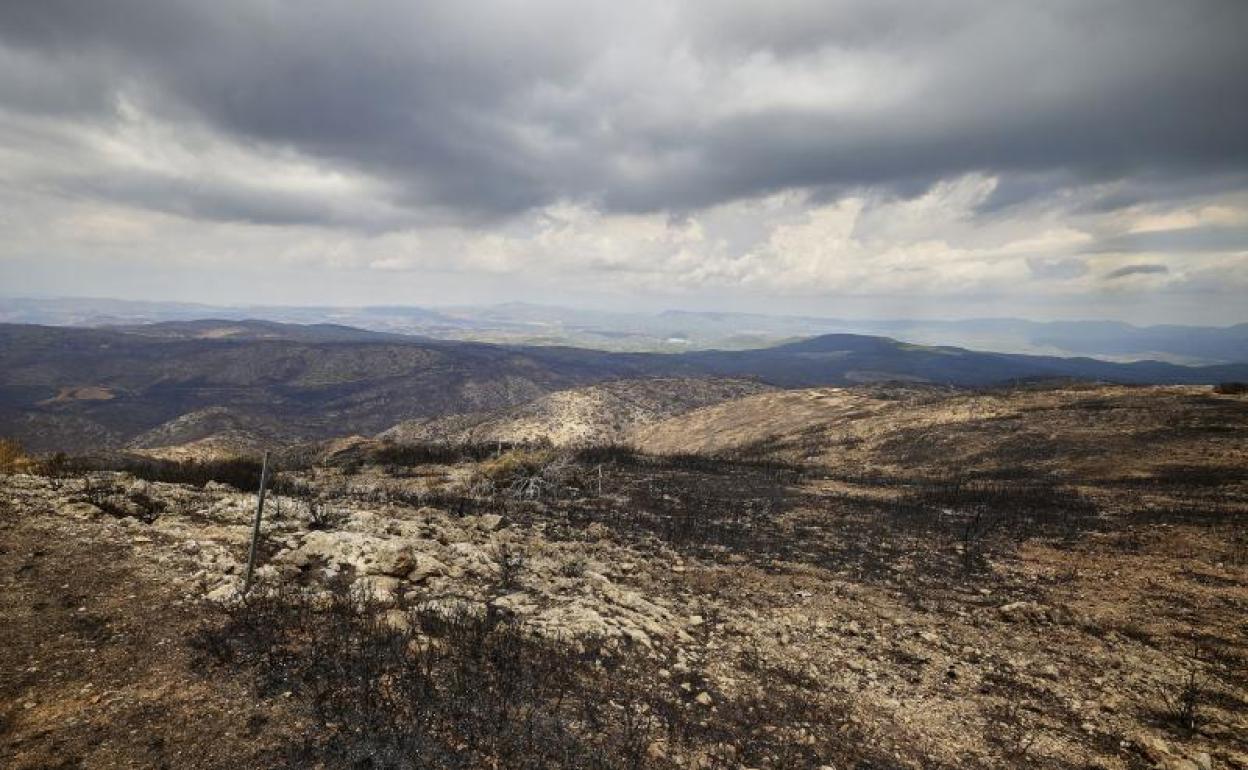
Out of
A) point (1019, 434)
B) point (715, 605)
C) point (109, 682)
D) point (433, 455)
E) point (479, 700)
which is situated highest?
point (1019, 434)

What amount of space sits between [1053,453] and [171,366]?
233 metres

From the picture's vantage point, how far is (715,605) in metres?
12.0

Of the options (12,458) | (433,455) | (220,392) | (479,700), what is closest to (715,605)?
(479,700)

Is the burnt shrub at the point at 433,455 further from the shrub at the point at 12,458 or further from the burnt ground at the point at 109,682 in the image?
the burnt ground at the point at 109,682

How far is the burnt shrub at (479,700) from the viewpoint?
20.7ft

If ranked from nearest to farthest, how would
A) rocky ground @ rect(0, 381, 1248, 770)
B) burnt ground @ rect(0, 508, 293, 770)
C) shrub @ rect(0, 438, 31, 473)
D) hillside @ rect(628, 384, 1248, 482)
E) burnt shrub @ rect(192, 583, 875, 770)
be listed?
burnt ground @ rect(0, 508, 293, 770), burnt shrub @ rect(192, 583, 875, 770), rocky ground @ rect(0, 381, 1248, 770), shrub @ rect(0, 438, 31, 473), hillside @ rect(628, 384, 1248, 482)

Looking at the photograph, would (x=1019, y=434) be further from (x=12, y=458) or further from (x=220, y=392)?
(x=220, y=392)

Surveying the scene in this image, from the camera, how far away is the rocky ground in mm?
6812

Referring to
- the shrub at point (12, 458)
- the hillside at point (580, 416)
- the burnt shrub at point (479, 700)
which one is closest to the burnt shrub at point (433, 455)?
the shrub at point (12, 458)

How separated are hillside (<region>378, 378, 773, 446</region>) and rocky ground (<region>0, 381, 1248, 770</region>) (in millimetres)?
46889

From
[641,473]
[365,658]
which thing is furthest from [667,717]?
[641,473]

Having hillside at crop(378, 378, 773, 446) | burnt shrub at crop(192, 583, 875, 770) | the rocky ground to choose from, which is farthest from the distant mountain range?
burnt shrub at crop(192, 583, 875, 770)

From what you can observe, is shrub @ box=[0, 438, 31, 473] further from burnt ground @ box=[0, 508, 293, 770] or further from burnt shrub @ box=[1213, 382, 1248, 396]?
burnt shrub @ box=[1213, 382, 1248, 396]

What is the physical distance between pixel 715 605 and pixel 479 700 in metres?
6.19
